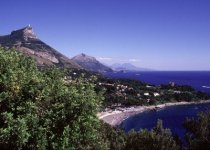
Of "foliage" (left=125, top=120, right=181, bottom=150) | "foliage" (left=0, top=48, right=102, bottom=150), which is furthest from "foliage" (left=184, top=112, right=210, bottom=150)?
"foliage" (left=0, top=48, right=102, bottom=150)

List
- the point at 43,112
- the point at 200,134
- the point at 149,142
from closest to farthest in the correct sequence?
1. the point at 43,112
2. the point at 149,142
3. the point at 200,134

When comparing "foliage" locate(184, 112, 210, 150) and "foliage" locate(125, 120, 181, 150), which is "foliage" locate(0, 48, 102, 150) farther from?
"foliage" locate(184, 112, 210, 150)

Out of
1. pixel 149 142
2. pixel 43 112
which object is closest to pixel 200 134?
pixel 149 142

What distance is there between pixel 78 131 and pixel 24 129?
3985 millimetres

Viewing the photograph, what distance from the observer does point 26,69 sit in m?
29.7

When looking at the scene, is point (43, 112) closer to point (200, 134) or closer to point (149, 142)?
point (149, 142)

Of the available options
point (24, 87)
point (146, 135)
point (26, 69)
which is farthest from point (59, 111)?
point (146, 135)

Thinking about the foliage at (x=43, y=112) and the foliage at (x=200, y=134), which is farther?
the foliage at (x=200, y=134)

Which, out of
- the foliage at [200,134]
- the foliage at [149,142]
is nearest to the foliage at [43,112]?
the foliage at [149,142]

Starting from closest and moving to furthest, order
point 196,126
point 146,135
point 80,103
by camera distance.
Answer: point 80,103
point 146,135
point 196,126

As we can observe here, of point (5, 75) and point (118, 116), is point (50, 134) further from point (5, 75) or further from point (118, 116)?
point (118, 116)

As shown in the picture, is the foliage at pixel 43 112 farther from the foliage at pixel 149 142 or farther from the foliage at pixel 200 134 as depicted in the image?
the foliage at pixel 200 134

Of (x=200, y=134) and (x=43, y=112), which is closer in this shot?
(x=43, y=112)

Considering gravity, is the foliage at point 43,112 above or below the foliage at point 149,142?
above
